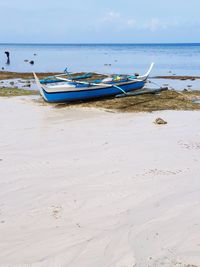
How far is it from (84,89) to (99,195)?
10162 mm

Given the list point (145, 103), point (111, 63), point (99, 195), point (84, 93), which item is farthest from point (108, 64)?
point (99, 195)

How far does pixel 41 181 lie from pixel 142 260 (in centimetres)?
319

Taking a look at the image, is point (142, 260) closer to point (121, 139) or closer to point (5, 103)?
point (121, 139)

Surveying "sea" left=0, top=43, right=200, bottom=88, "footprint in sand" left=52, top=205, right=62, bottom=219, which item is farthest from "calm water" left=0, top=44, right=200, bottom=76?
"footprint in sand" left=52, top=205, right=62, bottom=219

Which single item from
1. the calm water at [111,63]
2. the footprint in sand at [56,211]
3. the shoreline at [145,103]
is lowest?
the calm water at [111,63]

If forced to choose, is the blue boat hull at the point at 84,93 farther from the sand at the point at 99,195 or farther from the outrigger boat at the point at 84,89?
the sand at the point at 99,195

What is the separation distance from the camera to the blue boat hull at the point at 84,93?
1606 centimetres

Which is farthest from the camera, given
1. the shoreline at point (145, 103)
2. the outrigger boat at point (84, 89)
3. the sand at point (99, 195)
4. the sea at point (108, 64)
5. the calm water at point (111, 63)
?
the calm water at point (111, 63)

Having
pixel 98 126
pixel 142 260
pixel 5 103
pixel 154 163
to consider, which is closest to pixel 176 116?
pixel 98 126

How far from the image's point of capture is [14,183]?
7590 millimetres

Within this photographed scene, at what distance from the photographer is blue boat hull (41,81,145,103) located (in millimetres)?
16062

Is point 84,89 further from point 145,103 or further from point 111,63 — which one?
point 111,63

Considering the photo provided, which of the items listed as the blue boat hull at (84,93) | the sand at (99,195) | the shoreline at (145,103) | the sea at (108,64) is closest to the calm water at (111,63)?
the sea at (108,64)

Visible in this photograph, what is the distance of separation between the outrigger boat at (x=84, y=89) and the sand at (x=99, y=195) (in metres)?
3.45
